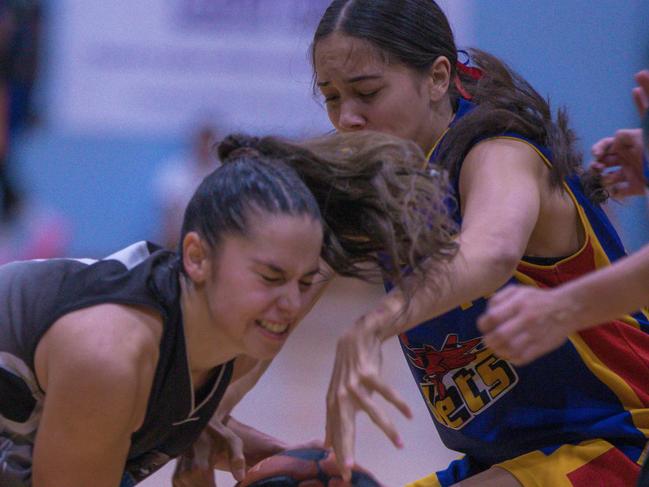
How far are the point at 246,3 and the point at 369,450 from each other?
262 inches

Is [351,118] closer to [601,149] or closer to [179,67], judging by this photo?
[601,149]

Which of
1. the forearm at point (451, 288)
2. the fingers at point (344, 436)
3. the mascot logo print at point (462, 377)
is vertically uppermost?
the forearm at point (451, 288)

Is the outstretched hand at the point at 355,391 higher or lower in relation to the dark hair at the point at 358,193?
lower

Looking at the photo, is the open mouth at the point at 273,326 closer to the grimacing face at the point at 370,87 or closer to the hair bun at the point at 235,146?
the hair bun at the point at 235,146

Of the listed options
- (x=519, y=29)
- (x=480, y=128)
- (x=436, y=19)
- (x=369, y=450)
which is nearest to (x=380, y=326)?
(x=480, y=128)

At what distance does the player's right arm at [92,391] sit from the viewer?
6.88 ft

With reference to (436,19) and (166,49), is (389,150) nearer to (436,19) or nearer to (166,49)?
(436,19)

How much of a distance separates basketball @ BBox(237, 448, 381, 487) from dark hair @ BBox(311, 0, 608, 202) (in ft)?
2.47

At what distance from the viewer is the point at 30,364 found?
229cm

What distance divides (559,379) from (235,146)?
3.15 feet

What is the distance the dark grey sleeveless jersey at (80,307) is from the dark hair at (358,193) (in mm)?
168

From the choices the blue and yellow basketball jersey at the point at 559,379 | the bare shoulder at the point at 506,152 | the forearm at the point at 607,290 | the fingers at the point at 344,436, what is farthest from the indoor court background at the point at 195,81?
the forearm at the point at 607,290

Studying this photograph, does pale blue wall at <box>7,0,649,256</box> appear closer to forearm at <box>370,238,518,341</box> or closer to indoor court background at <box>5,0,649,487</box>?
indoor court background at <box>5,0,649,487</box>

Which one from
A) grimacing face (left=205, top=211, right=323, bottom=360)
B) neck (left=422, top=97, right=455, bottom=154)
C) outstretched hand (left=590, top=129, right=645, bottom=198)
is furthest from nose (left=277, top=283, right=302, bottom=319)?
outstretched hand (left=590, top=129, right=645, bottom=198)
